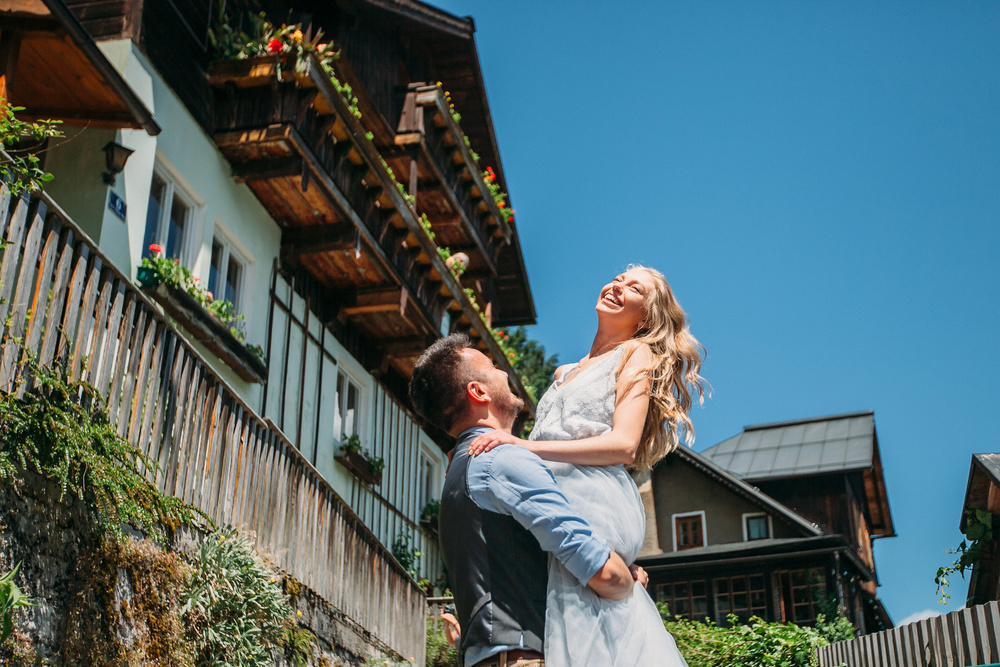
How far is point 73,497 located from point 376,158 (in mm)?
9503

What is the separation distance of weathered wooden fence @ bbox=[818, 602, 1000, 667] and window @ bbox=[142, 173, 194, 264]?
26.4ft

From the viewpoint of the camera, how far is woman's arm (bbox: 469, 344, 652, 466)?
3.11 metres

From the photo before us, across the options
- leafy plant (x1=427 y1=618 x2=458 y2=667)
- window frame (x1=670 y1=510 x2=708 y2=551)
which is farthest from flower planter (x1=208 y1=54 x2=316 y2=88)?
window frame (x1=670 y1=510 x2=708 y2=551)

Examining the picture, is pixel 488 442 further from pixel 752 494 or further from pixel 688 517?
pixel 688 517

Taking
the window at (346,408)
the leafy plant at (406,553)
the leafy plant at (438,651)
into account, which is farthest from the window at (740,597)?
the leafy plant at (438,651)

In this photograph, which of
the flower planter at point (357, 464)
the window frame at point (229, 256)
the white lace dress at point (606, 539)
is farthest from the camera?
the flower planter at point (357, 464)

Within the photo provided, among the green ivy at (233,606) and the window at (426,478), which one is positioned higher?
the window at (426,478)

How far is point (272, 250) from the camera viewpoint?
1450cm

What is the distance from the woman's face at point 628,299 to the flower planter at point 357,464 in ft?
40.4

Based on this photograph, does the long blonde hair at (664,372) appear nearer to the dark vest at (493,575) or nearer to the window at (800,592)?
the dark vest at (493,575)

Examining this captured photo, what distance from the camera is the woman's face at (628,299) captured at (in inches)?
146

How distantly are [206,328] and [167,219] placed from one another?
1.26m

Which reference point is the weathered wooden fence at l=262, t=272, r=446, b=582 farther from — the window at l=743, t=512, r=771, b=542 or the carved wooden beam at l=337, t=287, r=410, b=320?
the window at l=743, t=512, r=771, b=542

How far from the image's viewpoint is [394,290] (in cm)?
1605
